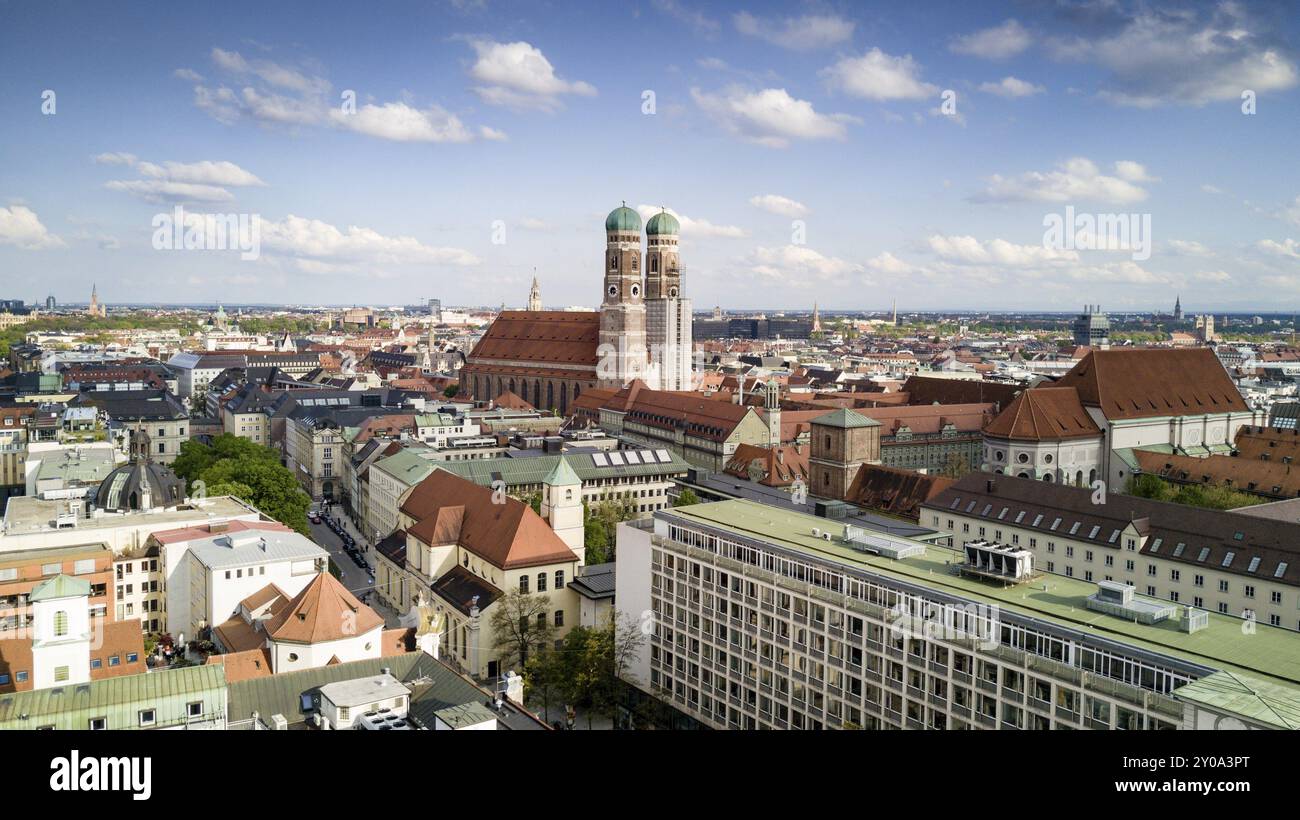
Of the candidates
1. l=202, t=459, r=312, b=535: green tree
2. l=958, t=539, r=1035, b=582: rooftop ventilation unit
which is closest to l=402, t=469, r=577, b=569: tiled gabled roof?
l=202, t=459, r=312, b=535: green tree

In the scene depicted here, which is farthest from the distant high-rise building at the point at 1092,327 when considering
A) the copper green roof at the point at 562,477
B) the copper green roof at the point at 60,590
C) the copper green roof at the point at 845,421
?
the copper green roof at the point at 60,590

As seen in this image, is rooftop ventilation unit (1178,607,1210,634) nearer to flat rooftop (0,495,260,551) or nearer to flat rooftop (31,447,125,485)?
flat rooftop (0,495,260,551)

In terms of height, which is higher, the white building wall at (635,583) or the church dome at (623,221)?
the church dome at (623,221)

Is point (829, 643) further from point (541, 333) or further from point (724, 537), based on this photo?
point (541, 333)

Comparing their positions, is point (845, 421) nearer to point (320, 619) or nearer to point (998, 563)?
point (998, 563)

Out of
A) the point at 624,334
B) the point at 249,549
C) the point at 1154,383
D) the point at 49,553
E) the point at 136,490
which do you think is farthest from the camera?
the point at 624,334

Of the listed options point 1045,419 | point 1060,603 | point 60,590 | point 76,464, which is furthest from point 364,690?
point 1045,419

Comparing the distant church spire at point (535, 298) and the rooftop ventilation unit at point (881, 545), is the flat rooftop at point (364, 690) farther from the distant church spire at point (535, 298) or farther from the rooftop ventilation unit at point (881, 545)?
the distant church spire at point (535, 298)
